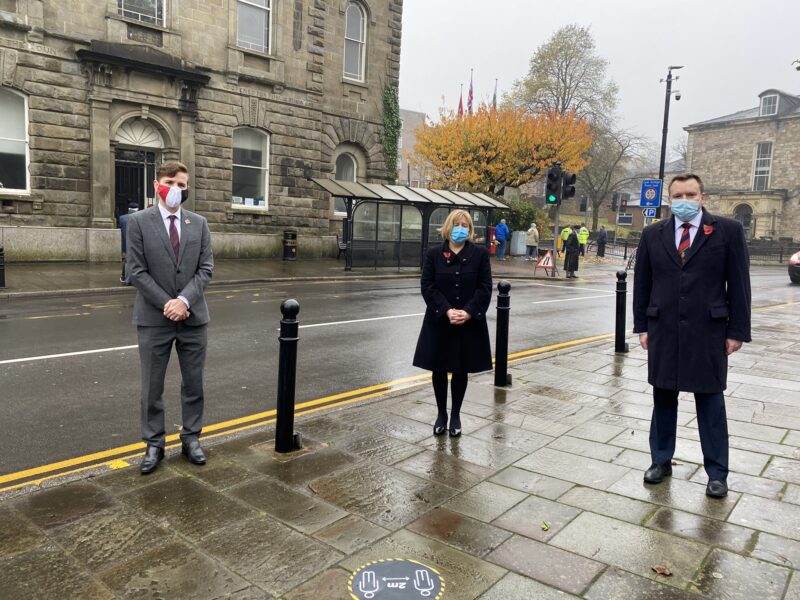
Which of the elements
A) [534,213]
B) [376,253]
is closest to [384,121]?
[376,253]

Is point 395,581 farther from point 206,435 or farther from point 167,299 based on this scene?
point 206,435

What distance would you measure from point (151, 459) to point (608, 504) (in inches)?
116

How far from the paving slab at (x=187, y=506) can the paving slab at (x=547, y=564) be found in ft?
4.78

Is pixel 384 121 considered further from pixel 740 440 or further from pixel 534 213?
pixel 740 440

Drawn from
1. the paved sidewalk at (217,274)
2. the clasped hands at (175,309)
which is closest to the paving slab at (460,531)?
the clasped hands at (175,309)

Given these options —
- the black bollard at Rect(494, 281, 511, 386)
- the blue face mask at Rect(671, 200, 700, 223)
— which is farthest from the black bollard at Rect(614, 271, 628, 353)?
the blue face mask at Rect(671, 200, 700, 223)

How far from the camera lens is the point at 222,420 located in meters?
5.52

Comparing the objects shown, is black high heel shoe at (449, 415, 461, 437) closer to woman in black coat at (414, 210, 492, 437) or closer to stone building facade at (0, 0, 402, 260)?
woman in black coat at (414, 210, 492, 437)

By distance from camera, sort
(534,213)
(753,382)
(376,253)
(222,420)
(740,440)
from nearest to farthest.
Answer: (740,440)
(222,420)
(753,382)
(376,253)
(534,213)

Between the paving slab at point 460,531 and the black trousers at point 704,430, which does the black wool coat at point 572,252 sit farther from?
the paving slab at point 460,531

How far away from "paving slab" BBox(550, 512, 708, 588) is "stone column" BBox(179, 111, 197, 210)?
752 inches

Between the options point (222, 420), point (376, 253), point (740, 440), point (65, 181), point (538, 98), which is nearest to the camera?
point (740, 440)

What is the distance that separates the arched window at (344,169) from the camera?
85.9 feet

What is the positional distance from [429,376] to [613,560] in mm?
4144
